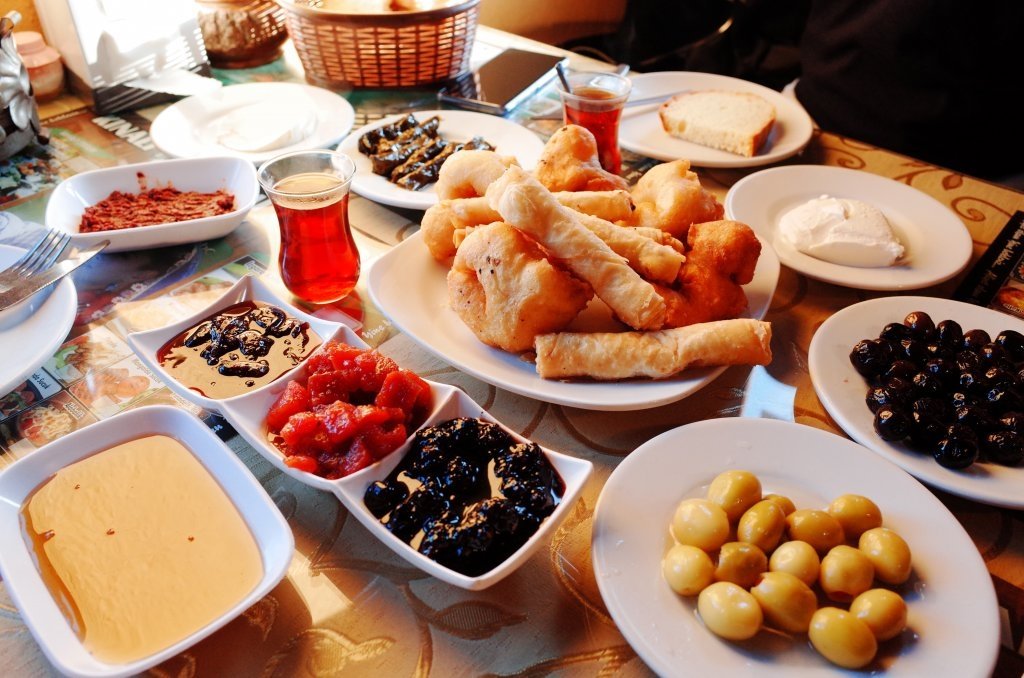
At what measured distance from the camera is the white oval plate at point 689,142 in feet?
7.55

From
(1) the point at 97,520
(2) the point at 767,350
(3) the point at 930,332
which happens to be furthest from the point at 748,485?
(1) the point at 97,520

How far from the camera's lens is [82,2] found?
235 centimetres

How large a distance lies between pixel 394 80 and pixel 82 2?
1.01 metres

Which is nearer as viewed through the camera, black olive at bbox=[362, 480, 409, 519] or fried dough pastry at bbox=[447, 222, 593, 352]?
black olive at bbox=[362, 480, 409, 519]

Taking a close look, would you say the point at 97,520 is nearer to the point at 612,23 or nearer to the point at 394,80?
the point at 394,80

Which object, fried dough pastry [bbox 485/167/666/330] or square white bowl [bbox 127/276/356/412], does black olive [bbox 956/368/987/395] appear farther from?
square white bowl [bbox 127/276/356/412]

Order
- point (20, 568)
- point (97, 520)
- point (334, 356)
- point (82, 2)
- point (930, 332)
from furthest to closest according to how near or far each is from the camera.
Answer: point (82, 2), point (930, 332), point (334, 356), point (97, 520), point (20, 568)

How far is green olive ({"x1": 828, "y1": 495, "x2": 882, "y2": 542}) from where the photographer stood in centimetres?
115

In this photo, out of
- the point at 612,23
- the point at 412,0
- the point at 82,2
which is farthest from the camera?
the point at 612,23

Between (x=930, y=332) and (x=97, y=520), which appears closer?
(x=97, y=520)

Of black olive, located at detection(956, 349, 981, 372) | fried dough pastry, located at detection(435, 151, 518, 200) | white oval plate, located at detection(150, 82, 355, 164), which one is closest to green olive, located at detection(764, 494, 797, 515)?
black olive, located at detection(956, 349, 981, 372)

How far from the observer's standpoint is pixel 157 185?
2033mm

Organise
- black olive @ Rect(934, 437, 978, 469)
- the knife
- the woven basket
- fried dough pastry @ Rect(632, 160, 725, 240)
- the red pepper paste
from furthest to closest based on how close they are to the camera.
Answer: the woven basket → the red pepper paste → fried dough pastry @ Rect(632, 160, 725, 240) → the knife → black olive @ Rect(934, 437, 978, 469)

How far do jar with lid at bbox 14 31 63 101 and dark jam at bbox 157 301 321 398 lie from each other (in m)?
1.67
